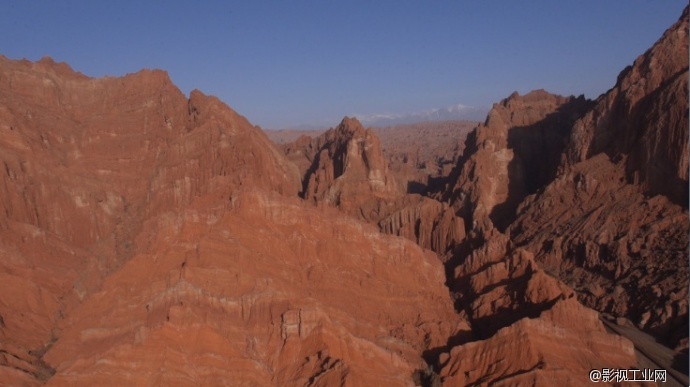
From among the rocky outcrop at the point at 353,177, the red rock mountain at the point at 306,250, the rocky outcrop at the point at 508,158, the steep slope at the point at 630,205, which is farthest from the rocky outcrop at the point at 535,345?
the rocky outcrop at the point at 353,177

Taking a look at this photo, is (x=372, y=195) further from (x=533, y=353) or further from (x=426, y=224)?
(x=533, y=353)

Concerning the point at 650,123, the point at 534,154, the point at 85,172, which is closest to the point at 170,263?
the point at 85,172

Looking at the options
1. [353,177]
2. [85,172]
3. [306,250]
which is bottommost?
[306,250]

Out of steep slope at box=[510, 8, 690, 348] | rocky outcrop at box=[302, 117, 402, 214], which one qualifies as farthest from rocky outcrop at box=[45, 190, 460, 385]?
rocky outcrop at box=[302, 117, 402, 214]

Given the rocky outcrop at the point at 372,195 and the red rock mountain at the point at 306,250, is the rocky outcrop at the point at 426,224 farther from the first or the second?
the red rock mountain at the point at 306,250

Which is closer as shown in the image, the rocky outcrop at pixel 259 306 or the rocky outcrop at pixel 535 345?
the rocky outcrop at pixel 259 306

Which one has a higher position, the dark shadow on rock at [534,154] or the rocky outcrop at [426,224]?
the dark shadow on rock at [534,154]

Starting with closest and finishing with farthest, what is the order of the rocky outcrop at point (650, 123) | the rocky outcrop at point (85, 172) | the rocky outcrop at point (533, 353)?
the rocky outcrop at point (533, 353)
the rocky outcrop at point (85, 172)
the rocky outcrop at point (650, 123)

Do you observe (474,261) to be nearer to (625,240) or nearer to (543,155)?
(625,240)
